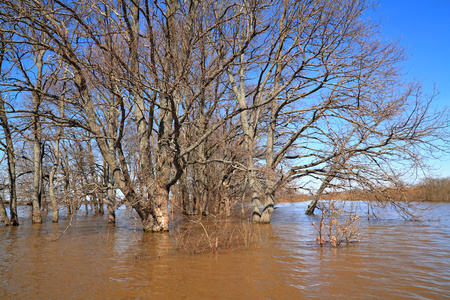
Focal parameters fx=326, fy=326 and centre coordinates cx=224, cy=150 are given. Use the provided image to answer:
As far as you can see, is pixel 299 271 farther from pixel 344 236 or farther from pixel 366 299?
pixel 344 236

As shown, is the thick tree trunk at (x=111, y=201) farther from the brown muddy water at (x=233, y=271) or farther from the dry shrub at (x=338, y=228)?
the dry shrub at (x=338, y=228)

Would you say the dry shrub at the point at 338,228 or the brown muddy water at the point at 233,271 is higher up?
the dry shrub at the point at 338,228

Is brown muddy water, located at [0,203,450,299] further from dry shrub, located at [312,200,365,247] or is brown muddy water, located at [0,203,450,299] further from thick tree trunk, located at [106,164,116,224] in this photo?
thick tree trunk, located at [106,164,116,224]

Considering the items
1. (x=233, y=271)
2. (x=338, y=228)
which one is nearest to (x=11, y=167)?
(x=233, y=271)

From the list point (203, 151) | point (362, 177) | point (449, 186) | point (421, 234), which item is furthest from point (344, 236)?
point (449, 186)

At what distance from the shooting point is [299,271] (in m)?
5.88

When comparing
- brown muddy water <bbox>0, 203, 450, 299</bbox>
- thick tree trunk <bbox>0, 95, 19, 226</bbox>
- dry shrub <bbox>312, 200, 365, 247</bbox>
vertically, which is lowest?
brown muddy water <bbox>0, 203, 450, 299</bbox>

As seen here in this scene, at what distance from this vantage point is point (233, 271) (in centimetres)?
593

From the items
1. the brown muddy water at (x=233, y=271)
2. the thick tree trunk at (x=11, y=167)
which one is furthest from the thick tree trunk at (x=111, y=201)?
the thick tree trunk at (x=11, y=167)

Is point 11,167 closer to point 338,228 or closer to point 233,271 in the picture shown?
point 233,271

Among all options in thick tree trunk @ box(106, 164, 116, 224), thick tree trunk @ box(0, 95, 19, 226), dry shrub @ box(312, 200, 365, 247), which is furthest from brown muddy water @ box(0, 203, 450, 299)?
thick tree trunk @ box(0, 95, 19, 226)

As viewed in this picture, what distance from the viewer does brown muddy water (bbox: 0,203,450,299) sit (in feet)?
15.9

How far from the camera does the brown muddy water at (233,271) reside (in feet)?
15.9

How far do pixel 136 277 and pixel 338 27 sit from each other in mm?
11006
